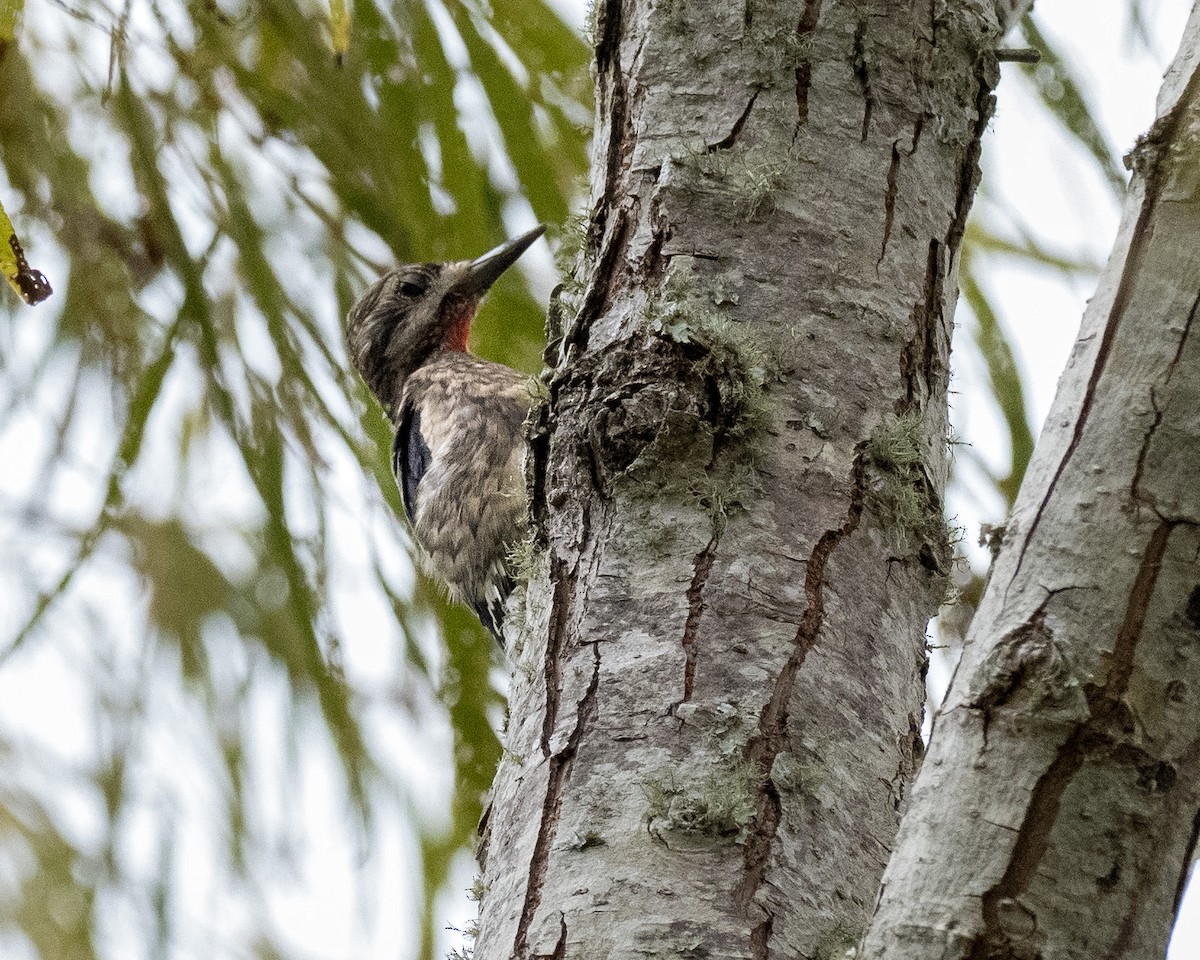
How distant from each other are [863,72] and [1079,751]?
1.00 metres

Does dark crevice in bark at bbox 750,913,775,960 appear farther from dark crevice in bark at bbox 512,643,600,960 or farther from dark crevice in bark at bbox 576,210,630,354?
dark crevice in bark at bbox 576,210,630,354

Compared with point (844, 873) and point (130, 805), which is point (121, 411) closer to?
point (130, 805)

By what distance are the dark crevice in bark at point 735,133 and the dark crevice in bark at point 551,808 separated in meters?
0.58

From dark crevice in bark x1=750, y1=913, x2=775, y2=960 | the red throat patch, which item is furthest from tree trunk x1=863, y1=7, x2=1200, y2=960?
the red throat patch

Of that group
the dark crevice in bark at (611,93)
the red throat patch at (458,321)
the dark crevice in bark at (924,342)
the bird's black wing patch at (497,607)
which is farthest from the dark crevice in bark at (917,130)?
the red throat patch at (458,321)

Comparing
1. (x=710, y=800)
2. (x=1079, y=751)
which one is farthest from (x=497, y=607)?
(x=1079, y=751)

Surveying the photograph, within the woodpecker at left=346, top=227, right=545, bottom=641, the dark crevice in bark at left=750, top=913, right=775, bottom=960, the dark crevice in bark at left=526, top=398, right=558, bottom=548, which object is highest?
the woodpecker at left=346, top=227, right=545, bottom=641

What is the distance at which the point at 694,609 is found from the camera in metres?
1.31

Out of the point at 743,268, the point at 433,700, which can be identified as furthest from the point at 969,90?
the point at 433,700

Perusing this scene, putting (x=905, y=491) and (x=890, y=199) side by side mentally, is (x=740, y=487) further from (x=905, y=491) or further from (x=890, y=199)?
(x=890, y=199)

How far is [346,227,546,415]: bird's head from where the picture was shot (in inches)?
165

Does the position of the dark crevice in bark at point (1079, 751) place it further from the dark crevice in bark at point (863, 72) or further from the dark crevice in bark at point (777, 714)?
the dark crevice in bark at point (863, 72)

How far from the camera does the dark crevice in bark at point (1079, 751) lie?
0.82 m

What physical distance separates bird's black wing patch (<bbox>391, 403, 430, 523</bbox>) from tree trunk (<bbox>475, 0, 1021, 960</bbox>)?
238cm
